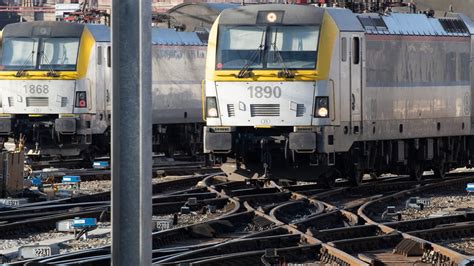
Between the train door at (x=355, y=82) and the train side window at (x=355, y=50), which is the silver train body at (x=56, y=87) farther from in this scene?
the train side window at (x=355, y=50)

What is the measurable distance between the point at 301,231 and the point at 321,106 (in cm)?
545

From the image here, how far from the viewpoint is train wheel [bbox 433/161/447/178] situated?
981 inches

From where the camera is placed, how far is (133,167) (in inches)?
282

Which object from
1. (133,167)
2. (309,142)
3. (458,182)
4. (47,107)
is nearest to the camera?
(133,167)

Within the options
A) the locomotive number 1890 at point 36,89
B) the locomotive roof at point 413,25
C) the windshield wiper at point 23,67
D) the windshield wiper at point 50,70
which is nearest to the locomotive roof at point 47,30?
the windshield wiper at point 23,67

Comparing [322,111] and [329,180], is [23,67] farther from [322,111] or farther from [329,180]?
[322,111]

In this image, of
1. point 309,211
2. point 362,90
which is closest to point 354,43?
point 362,90

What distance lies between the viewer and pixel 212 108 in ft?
67.2

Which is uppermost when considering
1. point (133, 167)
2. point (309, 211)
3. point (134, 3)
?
point (134, 3)

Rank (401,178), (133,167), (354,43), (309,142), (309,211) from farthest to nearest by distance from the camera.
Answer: (401,178) → (354,43) → (309,142) → (309,211) → (133,167)

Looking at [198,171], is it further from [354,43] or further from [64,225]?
[64,225]

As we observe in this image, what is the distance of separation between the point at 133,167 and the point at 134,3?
2.86 feet

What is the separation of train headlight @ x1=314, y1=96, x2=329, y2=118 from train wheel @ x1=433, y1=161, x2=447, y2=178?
209 inches

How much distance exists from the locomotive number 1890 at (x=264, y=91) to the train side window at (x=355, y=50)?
174 cm
